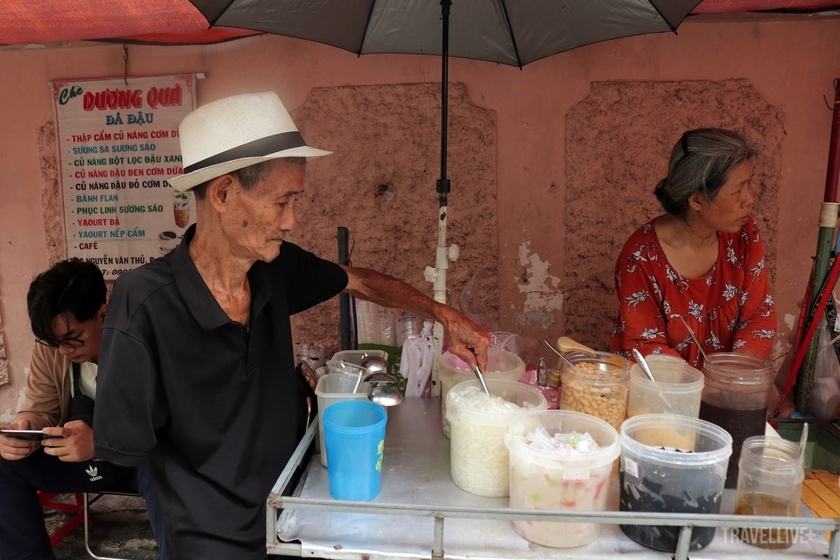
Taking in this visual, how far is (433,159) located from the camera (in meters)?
3.05

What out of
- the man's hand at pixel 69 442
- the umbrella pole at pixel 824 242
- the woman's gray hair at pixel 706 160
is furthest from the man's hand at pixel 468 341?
the umbrella pole at pixel 824 242

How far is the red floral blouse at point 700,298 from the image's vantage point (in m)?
2.16

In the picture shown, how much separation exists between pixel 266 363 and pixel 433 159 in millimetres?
1735

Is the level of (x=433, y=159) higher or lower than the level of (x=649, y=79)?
lower

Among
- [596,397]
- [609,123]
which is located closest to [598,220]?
[609,123]

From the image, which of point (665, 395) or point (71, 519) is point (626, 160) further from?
point (71, 519)

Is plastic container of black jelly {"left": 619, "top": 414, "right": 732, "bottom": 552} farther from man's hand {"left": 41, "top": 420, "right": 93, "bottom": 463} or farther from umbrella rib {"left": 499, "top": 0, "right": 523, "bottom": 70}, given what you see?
man's hand {"left": 41, "top": 420, "right": 93, "bottom": 463}

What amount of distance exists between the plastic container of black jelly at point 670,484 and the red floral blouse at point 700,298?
37.0 inches

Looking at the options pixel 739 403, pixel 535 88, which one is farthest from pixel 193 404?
pixel 535 88

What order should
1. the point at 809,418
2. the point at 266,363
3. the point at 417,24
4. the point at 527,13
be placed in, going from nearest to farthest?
1. the point at 266,363
2. the point at 527,13
3. the point at 417,24
4. the point at 809,418

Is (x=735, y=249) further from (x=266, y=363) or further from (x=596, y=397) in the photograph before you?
(x=266, y=363)

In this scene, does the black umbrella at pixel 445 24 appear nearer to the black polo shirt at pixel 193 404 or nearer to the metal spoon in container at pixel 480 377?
the metal spoon in container at pixel 480 377

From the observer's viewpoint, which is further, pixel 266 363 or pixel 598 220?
pixel 598 220

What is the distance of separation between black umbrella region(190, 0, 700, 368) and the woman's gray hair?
42cm
